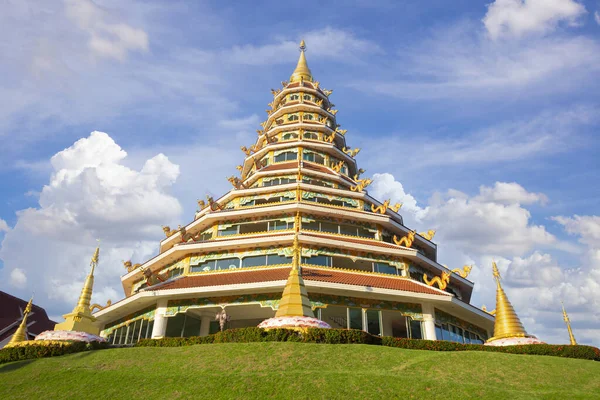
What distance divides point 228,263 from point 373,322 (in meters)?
9.65

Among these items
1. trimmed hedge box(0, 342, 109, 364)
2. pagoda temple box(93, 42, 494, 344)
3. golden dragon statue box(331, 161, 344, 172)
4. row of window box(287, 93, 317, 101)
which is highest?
row of window box(287, 93, 317, 101)

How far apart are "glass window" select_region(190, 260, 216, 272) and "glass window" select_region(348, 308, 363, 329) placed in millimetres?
9241

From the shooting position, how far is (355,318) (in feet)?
84.8

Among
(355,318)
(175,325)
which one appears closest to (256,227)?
(175,325)

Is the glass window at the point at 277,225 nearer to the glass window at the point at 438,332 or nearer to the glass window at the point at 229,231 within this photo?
the glass window at the point at 229,231

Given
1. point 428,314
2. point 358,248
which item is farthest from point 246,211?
point 428,314

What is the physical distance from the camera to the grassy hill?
43.8 ft

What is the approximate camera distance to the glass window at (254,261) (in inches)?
1129

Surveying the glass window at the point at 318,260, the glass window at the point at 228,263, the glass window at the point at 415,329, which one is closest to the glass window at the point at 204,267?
the glass window at the point at 228,263

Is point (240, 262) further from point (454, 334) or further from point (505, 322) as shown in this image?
point (505, 322)

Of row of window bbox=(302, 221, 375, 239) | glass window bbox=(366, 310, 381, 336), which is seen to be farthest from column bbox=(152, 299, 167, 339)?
glass window bbox=(366, 310, 381, 336)

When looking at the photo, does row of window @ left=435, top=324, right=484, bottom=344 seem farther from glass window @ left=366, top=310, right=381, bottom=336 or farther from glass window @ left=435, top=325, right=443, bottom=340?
glass window @ left=366, top=310, right=381, bottom=336

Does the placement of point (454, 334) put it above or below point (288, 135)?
below

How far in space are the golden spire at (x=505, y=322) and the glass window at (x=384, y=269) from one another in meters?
6.58
